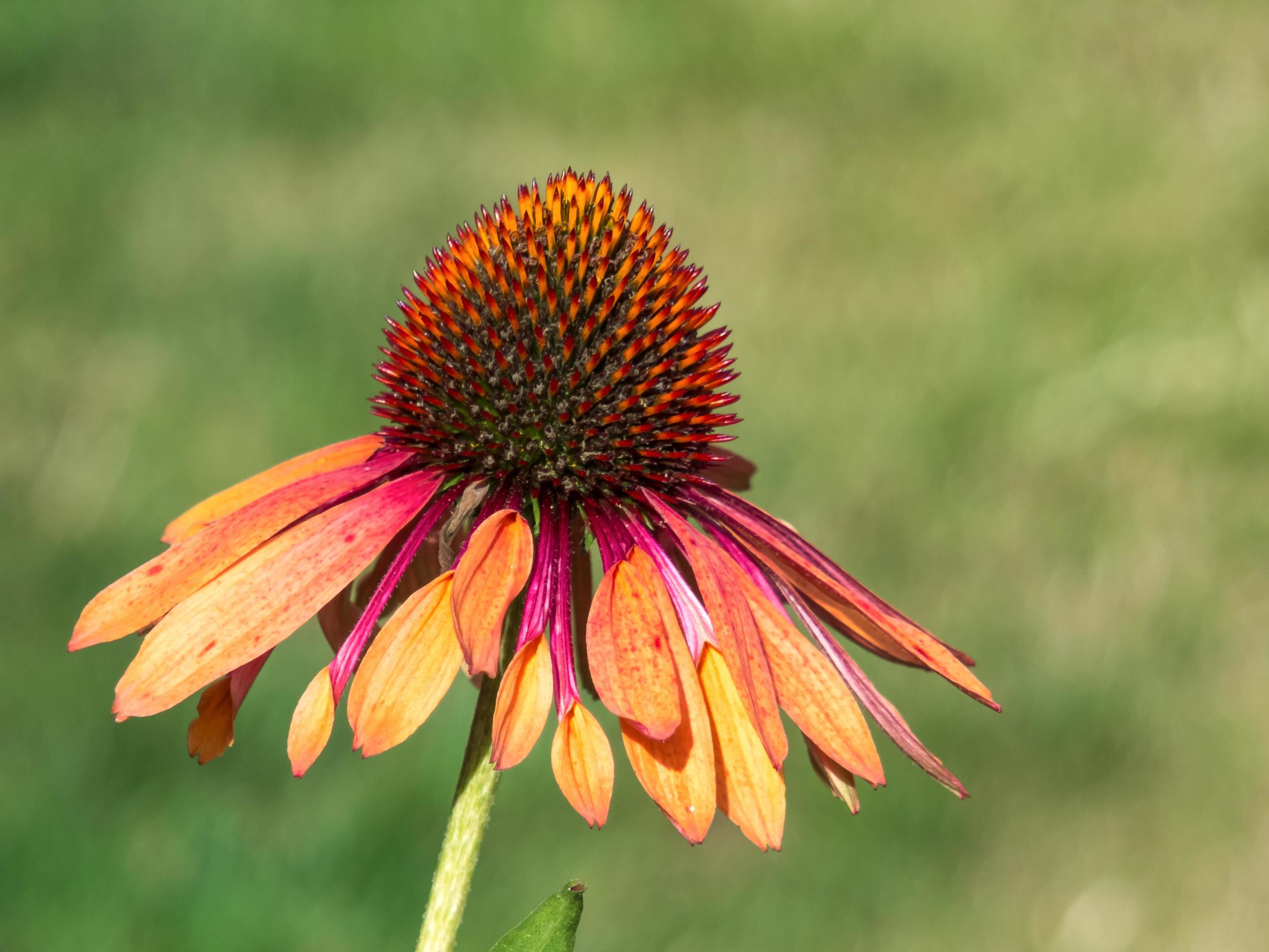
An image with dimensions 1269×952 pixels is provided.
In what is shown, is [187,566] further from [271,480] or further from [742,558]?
[742,558]

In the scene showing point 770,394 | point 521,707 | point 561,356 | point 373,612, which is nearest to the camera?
point 521,707

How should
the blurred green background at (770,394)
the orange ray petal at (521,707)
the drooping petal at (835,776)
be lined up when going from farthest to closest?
the blurred green background at (770,394)
the drooping petal at (835,776)
the orange ray petal at (521,707)

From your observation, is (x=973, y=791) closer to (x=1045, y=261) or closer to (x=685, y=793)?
(x=1045, y=261)

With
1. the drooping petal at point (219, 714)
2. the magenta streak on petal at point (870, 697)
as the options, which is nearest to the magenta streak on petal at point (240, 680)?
the drooping petal at point (219, 714)

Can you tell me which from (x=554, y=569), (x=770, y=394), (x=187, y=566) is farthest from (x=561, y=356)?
(x=770, y=394)

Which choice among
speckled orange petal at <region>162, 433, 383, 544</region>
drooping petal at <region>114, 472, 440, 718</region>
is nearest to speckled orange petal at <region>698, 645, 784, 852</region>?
drooping petal at <region>114, 472, 440, 718</region>

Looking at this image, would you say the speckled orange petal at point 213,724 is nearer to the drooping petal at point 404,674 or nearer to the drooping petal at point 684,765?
the drooping petal at point 404,674
